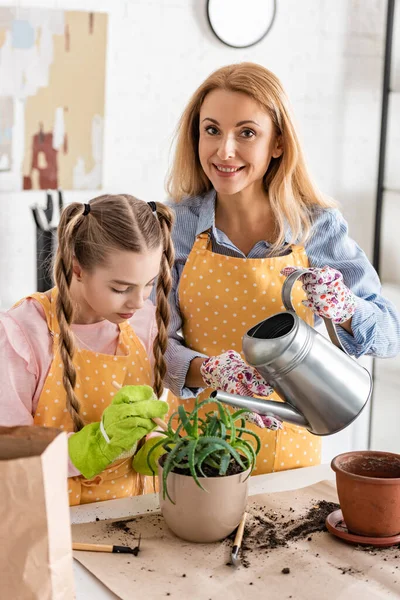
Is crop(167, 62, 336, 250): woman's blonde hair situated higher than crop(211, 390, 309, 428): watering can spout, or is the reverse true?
crop(167, 62, 336, 250): woman's blonde hair

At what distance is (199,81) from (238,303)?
1.35 meters

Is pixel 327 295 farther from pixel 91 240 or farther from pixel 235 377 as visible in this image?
pixel 91 240

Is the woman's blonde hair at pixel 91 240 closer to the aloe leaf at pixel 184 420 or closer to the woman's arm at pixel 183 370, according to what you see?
the woman's arm at pixel 183 370

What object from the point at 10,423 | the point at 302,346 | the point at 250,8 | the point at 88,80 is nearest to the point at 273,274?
the point at 302,346

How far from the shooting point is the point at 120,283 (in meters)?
1.50

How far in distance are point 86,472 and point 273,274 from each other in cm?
67

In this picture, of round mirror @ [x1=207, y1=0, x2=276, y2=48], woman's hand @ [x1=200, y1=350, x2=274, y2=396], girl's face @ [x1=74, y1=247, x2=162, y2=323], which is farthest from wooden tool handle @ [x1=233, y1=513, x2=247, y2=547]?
round mirror @ [x1=207, y1=0, x2=276, y2=48]

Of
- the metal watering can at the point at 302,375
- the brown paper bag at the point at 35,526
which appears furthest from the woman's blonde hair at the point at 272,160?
the brown paper bag at the point at 35,526

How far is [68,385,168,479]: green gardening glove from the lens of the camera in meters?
1.32

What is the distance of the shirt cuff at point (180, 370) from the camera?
5.61 feet

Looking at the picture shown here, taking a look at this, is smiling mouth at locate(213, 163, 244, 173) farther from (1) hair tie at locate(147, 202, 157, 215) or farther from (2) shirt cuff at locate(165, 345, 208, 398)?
(2) shirt cuff at locate(165, 345, 208, 398)

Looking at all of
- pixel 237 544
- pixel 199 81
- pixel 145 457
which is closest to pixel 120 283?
pixel 145 457

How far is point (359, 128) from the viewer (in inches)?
130

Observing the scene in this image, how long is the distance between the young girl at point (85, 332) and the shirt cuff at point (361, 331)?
0.43 metres
